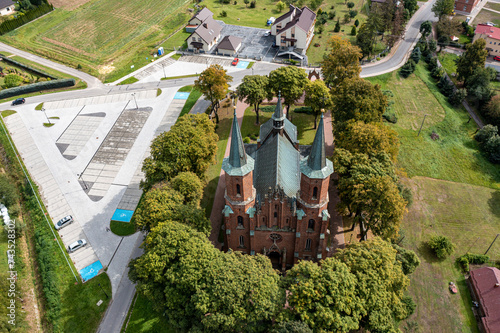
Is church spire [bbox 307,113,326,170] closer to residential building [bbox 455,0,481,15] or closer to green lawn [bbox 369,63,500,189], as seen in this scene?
green lawn [bbox 369,63,500,189]

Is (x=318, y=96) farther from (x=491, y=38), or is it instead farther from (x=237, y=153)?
(x=491, y=38)

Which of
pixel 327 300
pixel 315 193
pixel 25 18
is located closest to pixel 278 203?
pixel 315 193

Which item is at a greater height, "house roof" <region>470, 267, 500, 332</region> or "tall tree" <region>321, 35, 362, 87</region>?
"tall tree" <region>321, 35, 362, 87</region>

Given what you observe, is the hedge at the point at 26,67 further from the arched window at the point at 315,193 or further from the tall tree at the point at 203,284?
the arched window at the point at 315,193

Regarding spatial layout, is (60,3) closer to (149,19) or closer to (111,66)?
(149,19)

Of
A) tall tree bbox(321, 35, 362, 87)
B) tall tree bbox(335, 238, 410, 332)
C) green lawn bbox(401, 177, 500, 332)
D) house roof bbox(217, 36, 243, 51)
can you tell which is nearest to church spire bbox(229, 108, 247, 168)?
tall tree bbox(335, 238, 410, 332)

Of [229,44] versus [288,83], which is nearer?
[288,83]
